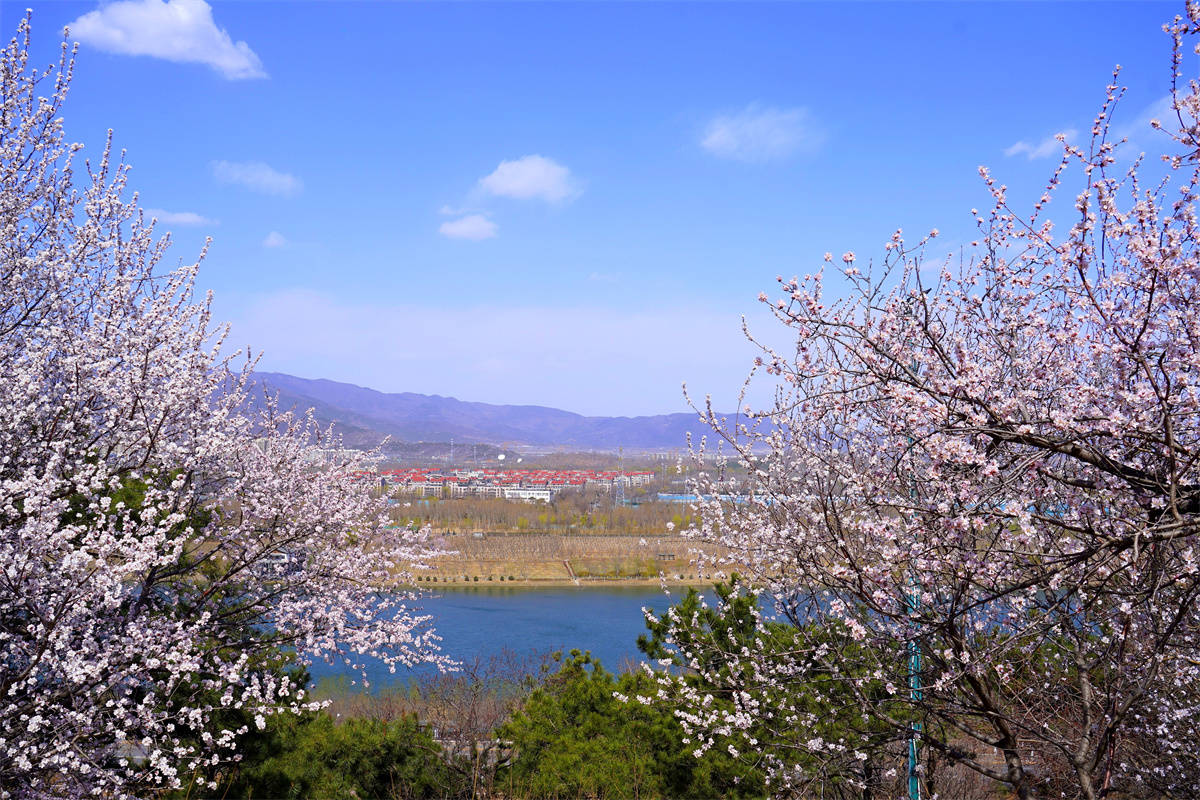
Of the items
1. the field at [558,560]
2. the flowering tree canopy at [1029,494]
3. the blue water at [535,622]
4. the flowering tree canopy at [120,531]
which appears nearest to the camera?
the flowering tree canopy at [1029,494]

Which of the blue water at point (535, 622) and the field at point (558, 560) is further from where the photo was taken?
the field at point (558, 560)

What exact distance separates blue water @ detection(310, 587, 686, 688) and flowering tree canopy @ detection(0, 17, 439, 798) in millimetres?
12798

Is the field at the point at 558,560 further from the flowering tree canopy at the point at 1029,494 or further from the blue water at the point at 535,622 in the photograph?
the flowering tree canopy at the point at 1029,494

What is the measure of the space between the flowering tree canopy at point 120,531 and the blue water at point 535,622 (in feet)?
42.0

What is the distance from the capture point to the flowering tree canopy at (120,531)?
3.66m

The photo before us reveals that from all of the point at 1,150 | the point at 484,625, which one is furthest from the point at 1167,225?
the point at 484,625

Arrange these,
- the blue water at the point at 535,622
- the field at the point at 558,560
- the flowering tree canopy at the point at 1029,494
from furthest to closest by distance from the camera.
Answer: the field at the point at 558,560 < the blue water at the point at 535,622 < the flowering tree canopy at the point at 1029,494

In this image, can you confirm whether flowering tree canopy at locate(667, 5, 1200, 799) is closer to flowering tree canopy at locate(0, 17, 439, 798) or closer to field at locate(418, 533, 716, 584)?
flowering tree canopy at locate(0, 17, 439, 798)

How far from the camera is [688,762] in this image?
632 centimetres

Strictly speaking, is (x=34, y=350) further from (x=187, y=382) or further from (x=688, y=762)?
(x=688, y=762)

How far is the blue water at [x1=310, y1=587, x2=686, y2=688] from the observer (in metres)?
21.6

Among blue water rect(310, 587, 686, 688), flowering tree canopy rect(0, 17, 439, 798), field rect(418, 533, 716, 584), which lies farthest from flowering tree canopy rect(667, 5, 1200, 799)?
field rect(418, 533, 716, 584)

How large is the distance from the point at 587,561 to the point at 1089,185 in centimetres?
4130

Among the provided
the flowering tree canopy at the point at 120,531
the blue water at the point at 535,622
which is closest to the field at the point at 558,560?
the blue water at the point at 535,622
